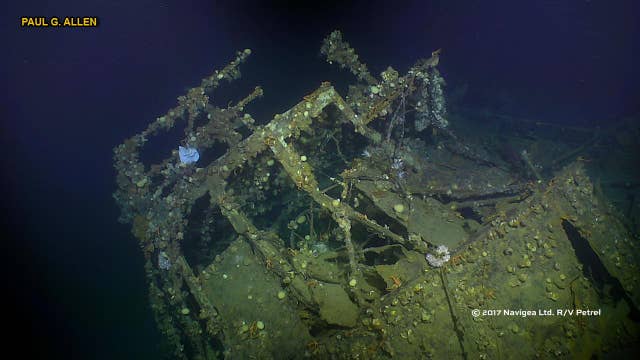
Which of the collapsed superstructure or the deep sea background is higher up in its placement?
the deep sea background

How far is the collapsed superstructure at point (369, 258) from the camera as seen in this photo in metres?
3.54

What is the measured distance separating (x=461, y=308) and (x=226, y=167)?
11.5 feet

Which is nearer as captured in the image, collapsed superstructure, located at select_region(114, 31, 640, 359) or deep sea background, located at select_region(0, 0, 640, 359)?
collapsed superstructure, located at select_region(114, 31, 640, 359)

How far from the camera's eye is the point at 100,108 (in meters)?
12.2

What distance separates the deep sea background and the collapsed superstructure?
167 inches

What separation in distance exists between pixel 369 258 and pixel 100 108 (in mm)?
12701

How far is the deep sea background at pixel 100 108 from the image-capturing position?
958cm

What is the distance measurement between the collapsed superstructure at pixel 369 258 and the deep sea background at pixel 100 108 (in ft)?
13.9

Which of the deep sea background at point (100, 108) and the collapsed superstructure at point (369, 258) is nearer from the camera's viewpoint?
the collapsed superstructure at point (369, 258)

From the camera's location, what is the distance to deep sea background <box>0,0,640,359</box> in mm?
9578

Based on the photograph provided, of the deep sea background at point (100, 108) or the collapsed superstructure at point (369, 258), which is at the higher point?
the deep sea background at point (100, 108)

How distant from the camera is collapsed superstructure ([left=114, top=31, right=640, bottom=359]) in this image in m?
3.54

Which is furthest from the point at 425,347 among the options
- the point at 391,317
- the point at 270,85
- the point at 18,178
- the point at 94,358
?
the point at 18,178

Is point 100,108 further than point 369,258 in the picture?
Yes
